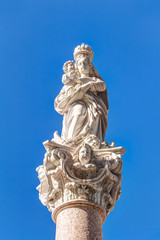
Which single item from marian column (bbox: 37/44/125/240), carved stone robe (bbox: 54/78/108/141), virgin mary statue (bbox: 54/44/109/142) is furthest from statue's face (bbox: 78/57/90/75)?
marian column (bbox: 37/44/125/240)

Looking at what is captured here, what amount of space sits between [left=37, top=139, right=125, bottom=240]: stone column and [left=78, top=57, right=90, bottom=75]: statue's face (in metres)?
3.73

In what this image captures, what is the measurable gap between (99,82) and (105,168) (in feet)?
12.7

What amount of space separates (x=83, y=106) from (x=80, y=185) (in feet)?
10.6

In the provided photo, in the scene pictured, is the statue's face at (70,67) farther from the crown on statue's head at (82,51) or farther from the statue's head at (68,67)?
the crown on statue's head at (82,51)

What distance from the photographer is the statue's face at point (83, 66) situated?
13531mm

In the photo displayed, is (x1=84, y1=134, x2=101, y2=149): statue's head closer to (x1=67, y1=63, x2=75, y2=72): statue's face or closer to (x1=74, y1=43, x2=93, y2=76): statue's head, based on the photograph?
(x1=74, y1=43, x2=93, y2=76): statue's head

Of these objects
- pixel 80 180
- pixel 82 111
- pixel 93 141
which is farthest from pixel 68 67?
pixel 80 180

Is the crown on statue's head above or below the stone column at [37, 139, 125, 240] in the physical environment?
above

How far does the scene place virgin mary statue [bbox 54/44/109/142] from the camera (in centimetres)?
1191

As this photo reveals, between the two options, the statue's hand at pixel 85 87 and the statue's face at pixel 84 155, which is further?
the statue's hand at pixel 85 87

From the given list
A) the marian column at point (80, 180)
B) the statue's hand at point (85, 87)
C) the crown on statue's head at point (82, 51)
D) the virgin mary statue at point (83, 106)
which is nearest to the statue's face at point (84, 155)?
the marian column at point (80, 180)

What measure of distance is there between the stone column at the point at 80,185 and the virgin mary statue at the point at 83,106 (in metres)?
1.16

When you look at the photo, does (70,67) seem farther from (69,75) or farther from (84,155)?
(84,155)

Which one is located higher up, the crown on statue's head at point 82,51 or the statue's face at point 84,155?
the crown on statue's head at point 82,51
